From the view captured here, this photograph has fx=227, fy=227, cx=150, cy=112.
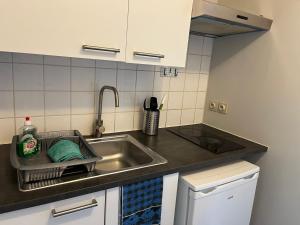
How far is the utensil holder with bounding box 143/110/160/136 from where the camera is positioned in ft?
4.91

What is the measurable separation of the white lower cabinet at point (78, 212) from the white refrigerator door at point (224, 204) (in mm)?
195

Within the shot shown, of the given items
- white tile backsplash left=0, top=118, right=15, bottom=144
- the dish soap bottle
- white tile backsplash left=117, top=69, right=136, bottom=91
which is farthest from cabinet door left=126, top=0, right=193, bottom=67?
white tile backsplash left=0, top=118, right=15, bottom=144

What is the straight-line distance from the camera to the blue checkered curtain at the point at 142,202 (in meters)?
1.00

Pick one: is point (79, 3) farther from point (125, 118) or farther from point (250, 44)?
point (250, 44)

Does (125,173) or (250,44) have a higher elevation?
(250,44)

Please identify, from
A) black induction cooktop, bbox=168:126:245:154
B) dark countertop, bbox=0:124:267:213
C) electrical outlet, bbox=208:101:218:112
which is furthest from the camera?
electrical outlet, bbox=208:101:218:112

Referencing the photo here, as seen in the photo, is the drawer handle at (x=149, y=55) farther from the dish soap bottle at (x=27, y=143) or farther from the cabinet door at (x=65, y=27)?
the dish soap bottle at (x=27, y=143)

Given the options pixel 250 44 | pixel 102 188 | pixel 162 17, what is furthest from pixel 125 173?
pixel 250 44

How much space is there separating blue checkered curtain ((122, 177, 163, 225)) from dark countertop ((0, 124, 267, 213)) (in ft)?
0.15

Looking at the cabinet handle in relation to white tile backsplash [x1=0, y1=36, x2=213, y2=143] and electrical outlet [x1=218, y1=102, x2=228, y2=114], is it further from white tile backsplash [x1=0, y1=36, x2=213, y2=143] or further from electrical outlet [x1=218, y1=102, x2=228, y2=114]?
electrical outlet [x1=218, y1=102, x2=228, y2=114]

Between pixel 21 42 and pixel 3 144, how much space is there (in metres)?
0.62


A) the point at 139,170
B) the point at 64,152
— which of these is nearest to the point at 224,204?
the point at 139,170

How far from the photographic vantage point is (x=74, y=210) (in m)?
0.87

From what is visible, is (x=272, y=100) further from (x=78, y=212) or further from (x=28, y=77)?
(x=28, y=77)
